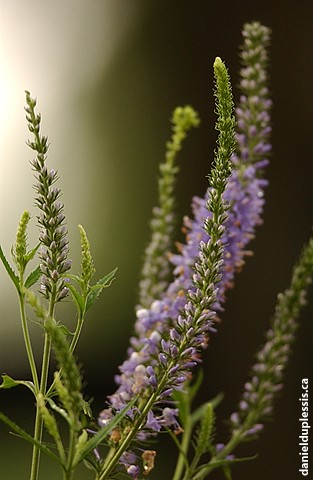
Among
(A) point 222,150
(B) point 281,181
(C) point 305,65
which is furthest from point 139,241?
(A) point 222,150

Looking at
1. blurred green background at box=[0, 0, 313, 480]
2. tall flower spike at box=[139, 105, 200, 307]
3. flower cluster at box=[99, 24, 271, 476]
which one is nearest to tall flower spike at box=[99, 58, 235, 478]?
flower cluster at box=[99, 24, 271, 476]

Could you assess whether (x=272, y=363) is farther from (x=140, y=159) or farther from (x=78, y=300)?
(x=140, y=159)

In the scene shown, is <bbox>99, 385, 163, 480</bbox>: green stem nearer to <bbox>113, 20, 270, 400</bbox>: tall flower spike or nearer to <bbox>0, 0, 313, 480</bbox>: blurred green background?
<bbox>113, 20, 270, 400</bbox>: tall flower spike

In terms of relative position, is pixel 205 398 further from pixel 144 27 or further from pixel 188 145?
pixel 144 27

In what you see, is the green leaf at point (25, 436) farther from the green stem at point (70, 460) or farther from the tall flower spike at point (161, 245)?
the tall flower spike at point (161, 245)

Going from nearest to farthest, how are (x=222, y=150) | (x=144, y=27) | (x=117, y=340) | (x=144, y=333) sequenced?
(x=222, y=150), (x=144, y=333), (x=117, y=340), (x=144, y=27)
